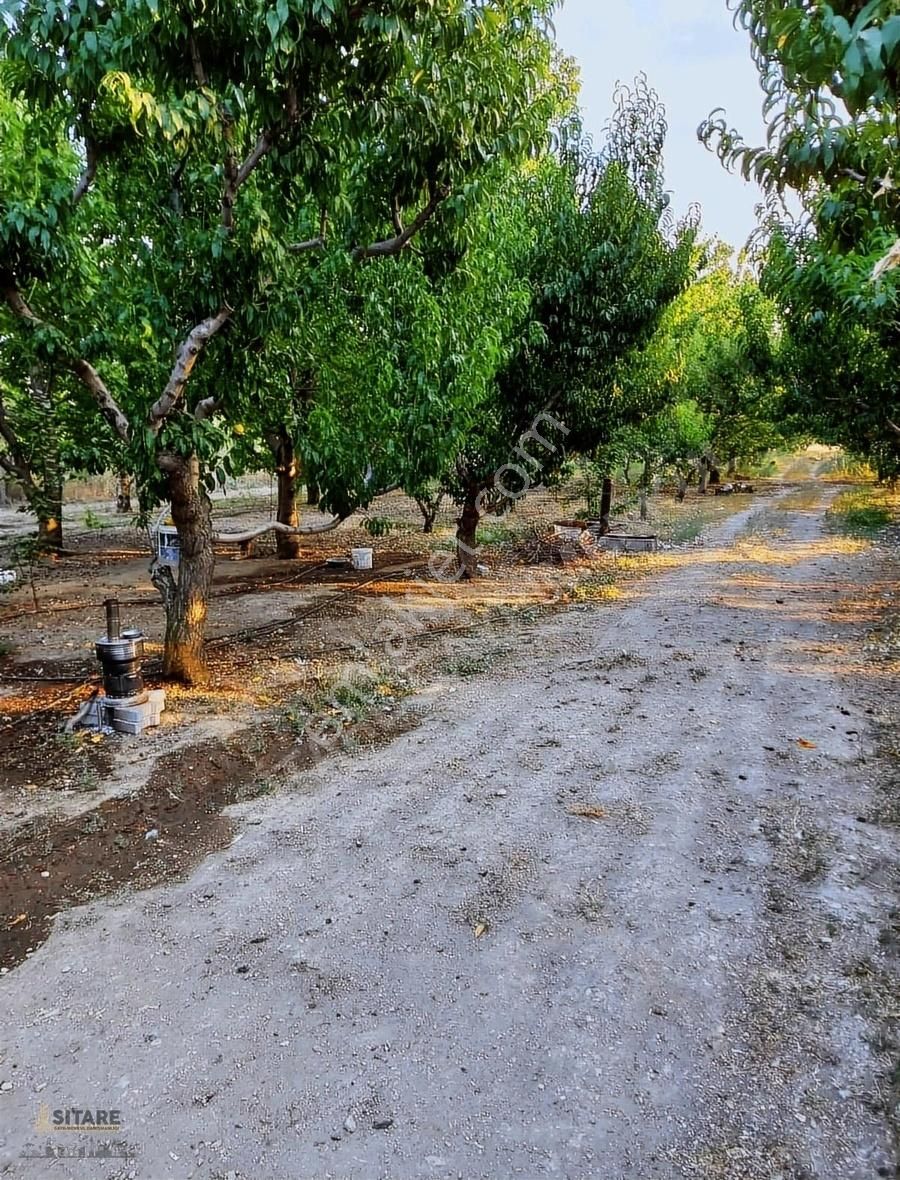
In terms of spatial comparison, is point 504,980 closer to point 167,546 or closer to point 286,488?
point 167,546

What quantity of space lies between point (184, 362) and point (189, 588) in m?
1.76

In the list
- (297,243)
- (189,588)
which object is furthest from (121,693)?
(297,243)

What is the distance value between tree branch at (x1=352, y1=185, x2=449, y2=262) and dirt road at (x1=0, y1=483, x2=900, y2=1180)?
3.47 meters

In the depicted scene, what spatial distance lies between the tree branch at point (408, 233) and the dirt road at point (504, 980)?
347 centimetres

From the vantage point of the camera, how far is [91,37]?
126 inches

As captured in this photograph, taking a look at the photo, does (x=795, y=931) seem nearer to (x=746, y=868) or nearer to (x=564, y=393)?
(x=746, y=868)

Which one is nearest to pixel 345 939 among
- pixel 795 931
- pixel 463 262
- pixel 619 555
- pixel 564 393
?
pixel 795 931

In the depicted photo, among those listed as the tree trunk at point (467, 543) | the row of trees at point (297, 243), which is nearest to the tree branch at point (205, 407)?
the row of trees at point (297, 243)

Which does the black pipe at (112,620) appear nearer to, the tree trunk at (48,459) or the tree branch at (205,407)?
the tree branch at (205,407)

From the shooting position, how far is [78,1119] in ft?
6.59

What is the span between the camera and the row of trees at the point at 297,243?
12.1ft

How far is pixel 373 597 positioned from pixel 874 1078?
7494 mm

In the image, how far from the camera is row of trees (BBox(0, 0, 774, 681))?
3.68m

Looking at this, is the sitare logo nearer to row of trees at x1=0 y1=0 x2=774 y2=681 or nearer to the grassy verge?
row of trees at x1=0 y1=0 x2=774 y2=681
